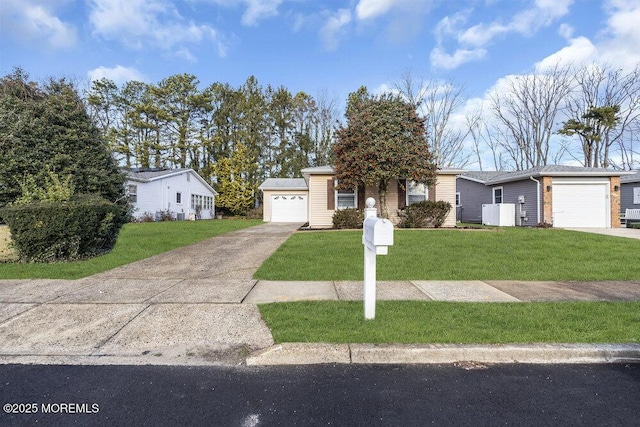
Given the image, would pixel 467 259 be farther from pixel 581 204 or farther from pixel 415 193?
pixel 581 204

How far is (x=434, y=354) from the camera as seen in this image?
337 cm

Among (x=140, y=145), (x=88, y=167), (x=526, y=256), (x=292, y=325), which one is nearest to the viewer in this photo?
(x=292, y=325)

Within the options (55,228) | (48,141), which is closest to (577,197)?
(55,228)

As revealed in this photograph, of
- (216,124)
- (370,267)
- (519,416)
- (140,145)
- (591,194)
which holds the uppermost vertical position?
(216,124)

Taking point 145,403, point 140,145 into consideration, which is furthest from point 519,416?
point 140,145

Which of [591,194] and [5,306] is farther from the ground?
[591,194]

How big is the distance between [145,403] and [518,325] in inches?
154

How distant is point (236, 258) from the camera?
873 cm

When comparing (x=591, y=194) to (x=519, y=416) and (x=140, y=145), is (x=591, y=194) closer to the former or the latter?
(x=519, y=416)

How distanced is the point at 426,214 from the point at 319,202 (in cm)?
495

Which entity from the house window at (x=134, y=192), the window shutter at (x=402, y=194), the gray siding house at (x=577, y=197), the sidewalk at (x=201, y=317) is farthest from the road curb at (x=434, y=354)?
the house window at (x=134, y=192)

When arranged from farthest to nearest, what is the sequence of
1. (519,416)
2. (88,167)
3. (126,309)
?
(88,167) < (126,309) < (519,416)

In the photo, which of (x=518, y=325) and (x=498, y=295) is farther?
(x=498, y=295)

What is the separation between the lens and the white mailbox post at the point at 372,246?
3.92 metres
